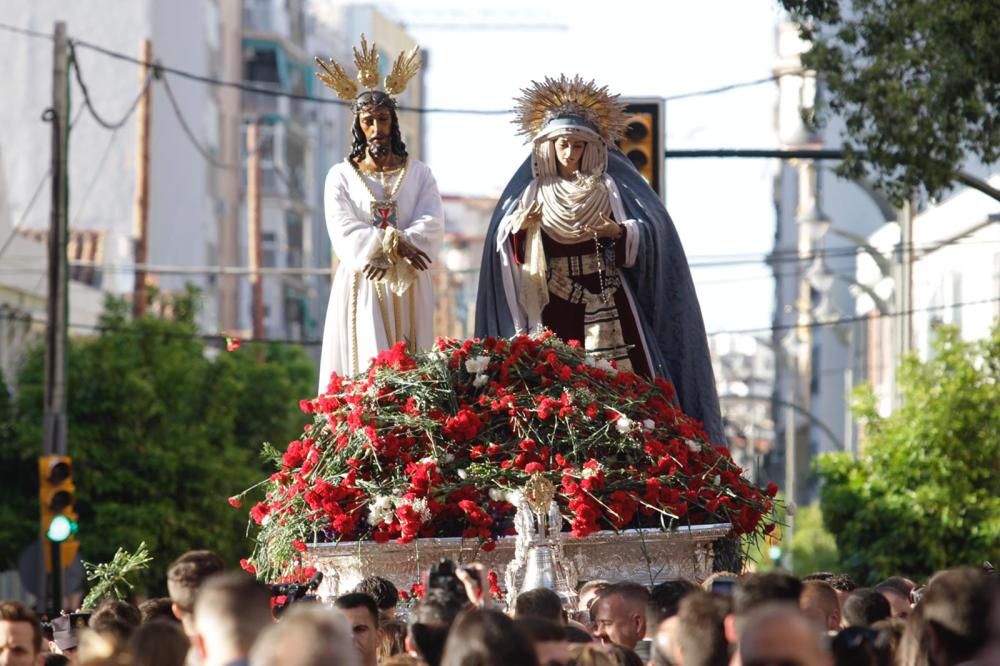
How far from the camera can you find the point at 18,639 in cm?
849

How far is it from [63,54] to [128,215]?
27.0 m

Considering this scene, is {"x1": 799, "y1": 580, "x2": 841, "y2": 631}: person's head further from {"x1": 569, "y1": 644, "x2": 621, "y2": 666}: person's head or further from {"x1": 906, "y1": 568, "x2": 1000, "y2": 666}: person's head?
{"x1": 906, "y1": 568, "x2": 1000, "y2": 666}: person's head

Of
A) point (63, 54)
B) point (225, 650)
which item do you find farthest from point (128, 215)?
point (225, 650)

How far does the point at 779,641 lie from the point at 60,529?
1843cm

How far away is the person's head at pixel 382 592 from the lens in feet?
33.9

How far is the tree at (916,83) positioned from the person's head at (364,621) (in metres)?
9.35

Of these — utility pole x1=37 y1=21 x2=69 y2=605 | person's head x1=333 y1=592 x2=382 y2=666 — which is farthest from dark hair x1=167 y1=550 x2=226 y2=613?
utility pole x1=37 y1=21 x2=69 y2=605

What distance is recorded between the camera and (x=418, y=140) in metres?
114

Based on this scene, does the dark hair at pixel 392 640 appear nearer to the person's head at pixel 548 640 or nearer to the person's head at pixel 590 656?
the person's head at pixel 590 656

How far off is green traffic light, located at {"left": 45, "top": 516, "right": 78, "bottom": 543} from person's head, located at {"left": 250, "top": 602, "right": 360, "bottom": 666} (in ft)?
59.8

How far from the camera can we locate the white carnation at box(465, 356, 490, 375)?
1165 cm

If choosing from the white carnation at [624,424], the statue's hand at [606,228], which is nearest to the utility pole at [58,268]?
the statue's hand at [606,228]

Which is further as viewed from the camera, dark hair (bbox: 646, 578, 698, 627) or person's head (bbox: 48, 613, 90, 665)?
person's head (bbox: 48, 613, 90, 665)

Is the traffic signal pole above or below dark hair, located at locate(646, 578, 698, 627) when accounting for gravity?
above
